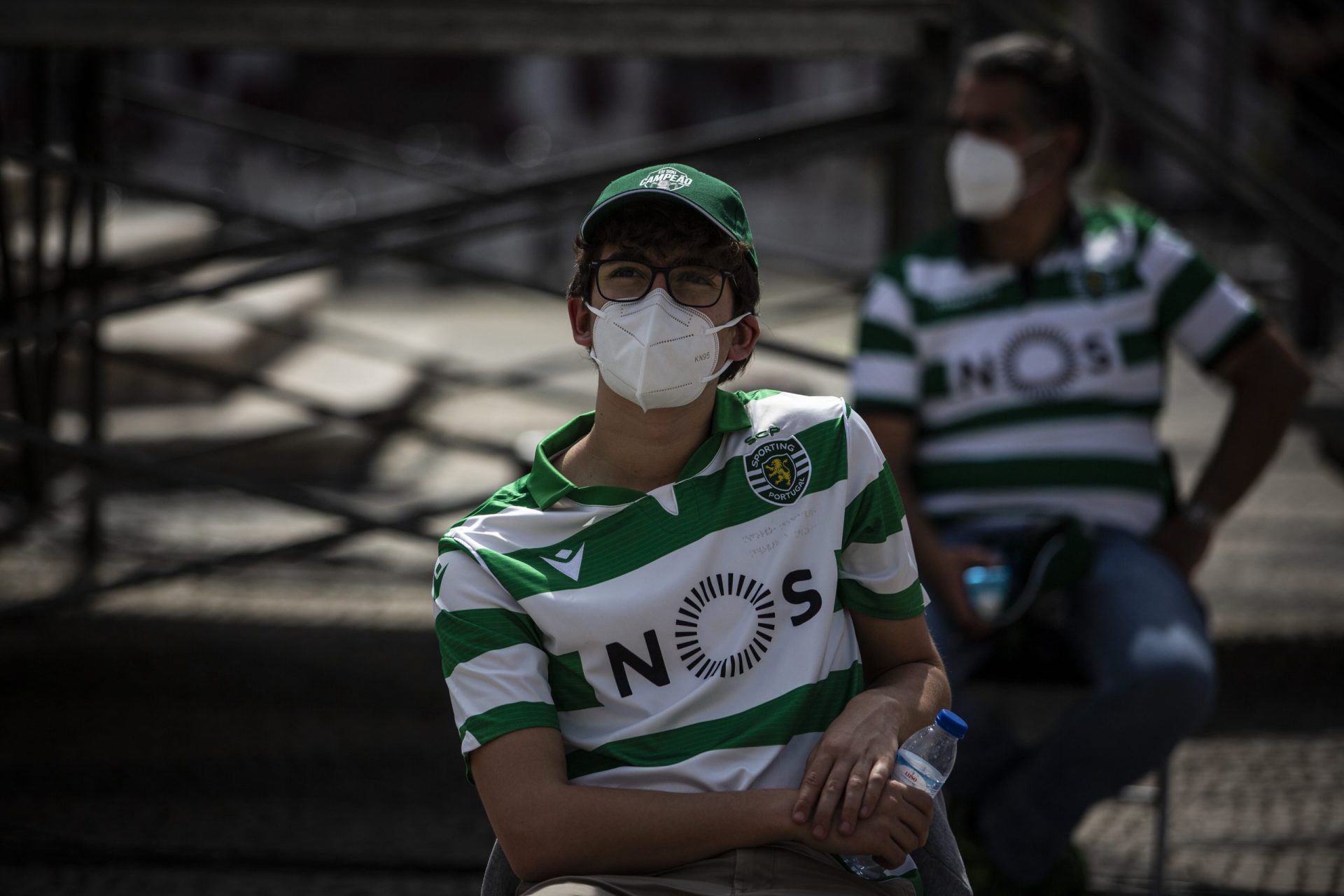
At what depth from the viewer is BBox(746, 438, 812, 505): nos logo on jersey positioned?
81.4 inches

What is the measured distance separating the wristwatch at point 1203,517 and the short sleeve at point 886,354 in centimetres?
70

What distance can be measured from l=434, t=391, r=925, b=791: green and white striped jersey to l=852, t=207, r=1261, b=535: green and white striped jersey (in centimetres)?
127

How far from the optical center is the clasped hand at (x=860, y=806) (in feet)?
6.17

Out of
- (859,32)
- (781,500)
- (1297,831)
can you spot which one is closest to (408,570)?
(859,32)

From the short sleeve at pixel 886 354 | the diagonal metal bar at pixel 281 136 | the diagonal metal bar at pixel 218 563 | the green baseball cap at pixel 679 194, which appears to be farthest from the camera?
the diagonal metal bar at pixel 281 136

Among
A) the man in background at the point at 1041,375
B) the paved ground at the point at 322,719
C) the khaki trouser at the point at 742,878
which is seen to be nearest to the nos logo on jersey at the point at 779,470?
the khaki trouser at the point at 742,878

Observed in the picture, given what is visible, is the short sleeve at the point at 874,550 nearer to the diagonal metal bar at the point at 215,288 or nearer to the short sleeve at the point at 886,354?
the short sleeve at the point at 886,354

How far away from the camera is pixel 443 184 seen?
207 inches

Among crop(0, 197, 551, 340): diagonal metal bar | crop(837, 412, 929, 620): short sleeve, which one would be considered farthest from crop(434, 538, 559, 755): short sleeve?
crop(0, 197, 551, 340): diagonal metal bar

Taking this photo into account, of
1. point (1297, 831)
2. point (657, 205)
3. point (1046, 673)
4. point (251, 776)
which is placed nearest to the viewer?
point (657, 205)

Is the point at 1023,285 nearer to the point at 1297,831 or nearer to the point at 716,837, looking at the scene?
the point at 1297,831

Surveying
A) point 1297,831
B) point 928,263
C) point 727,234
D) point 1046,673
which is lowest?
point 1297,831

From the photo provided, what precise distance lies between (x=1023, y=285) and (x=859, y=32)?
2.91 feet

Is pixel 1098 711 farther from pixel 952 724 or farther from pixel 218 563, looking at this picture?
pixel 218 563
